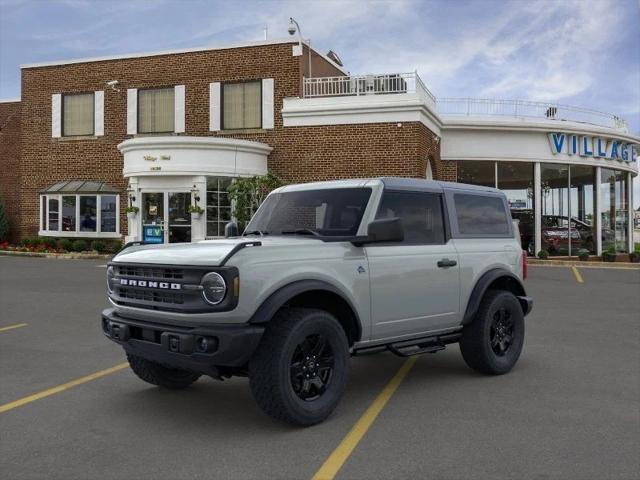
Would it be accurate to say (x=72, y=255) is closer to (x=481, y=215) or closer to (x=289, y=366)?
(x=481, y=215)

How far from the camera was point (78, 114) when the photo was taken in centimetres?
2536

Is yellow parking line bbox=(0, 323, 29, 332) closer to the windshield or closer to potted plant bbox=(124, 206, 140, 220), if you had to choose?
the windshield

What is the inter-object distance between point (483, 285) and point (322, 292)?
2036 mm

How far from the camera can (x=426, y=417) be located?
4.81 m

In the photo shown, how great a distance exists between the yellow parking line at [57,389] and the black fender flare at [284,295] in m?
2.38

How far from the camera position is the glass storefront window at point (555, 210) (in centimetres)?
2414

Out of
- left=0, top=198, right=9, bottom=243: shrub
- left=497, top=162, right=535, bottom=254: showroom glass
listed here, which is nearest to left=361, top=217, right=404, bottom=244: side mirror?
left=497, top=162, right=535, bottom=254: showroom glass

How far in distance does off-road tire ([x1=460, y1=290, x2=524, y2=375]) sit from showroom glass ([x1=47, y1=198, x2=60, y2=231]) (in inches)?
877

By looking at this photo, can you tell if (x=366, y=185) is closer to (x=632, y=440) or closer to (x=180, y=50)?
(x=632, y=440)

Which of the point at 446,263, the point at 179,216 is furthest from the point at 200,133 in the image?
the point at 446,263

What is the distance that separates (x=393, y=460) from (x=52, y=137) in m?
25.2

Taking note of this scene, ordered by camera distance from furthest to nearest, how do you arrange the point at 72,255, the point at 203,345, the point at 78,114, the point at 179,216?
1. the point at 78,114
2. the point at 72,255
3. the point at 179,216
4. the point at 203,345

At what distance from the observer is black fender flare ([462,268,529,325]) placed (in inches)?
234

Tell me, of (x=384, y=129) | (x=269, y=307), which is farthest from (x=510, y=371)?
(x=384, y=129)
